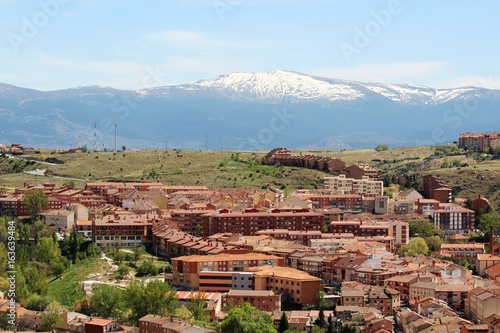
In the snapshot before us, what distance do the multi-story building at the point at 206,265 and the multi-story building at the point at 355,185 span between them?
91.8 ft

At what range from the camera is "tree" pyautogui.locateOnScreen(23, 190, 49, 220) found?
59.2 metres

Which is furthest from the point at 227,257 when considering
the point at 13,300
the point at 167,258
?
the point at 13,300

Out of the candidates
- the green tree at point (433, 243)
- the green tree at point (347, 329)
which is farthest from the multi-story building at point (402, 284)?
the green tree at point (433, 243)

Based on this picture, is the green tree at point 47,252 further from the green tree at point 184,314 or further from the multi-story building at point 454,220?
the multi-story building at point 454,220

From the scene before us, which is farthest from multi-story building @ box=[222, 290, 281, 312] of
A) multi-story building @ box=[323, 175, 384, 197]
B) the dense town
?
multi-story building @ box=[323, 175, 384, 197]

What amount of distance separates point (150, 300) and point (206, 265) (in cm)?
663

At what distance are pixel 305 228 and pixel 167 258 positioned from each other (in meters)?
11.9

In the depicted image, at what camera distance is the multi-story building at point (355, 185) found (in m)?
71.4

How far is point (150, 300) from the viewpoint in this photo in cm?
3725

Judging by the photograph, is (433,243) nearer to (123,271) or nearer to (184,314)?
(123,271)

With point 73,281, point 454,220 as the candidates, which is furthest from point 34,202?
point 454,220

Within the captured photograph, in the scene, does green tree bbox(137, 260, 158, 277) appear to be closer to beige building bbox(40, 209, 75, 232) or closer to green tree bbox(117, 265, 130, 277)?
green tree bbox(117, 265, 130, 277)

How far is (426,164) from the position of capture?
3568 inches

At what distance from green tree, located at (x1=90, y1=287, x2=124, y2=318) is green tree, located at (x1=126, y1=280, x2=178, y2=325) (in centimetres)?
68
